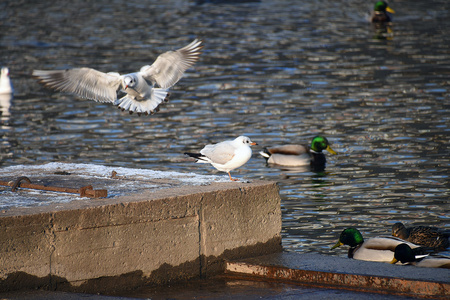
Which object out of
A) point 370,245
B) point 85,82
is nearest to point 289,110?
point 85,82

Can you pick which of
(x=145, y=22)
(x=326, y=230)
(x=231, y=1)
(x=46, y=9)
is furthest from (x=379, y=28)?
(x=326, y=230)

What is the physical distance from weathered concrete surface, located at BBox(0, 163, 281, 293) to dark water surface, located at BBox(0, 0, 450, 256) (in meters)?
2.39

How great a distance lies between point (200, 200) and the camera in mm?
7133

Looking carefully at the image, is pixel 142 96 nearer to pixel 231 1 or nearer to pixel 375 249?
pixel 375 249

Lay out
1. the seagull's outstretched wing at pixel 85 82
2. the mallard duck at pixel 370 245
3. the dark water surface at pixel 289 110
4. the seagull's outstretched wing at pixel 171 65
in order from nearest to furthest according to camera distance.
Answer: the mallard duck at pixel 370 245, the seagull's outstretched wing at pixel 85 82, the seagull's outstretched wing at pixel 171 65, the dark water surface at pixel 289 110

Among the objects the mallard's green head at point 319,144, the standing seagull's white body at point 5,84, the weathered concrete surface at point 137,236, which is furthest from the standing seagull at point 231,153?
the standing seagull's white body at point 5,84

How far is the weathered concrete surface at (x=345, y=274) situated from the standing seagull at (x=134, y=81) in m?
4.14

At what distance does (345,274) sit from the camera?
6.72 meters

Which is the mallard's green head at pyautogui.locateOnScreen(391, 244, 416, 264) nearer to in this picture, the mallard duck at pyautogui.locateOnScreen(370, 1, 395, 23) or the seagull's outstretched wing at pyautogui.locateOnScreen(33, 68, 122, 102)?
the seagull's outstretched wing at pyautogui.locateOnScreen(33, 68, 122, 102)

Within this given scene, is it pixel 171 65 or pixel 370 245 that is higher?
pixel 171 65

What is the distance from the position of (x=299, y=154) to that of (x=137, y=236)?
8.60 metres

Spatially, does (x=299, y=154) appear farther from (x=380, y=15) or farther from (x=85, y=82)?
(x=380, y=15)

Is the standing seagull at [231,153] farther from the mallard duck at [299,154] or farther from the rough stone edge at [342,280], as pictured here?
the mallard duck at [299,154]

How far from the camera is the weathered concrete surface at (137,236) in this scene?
6.39 meters
